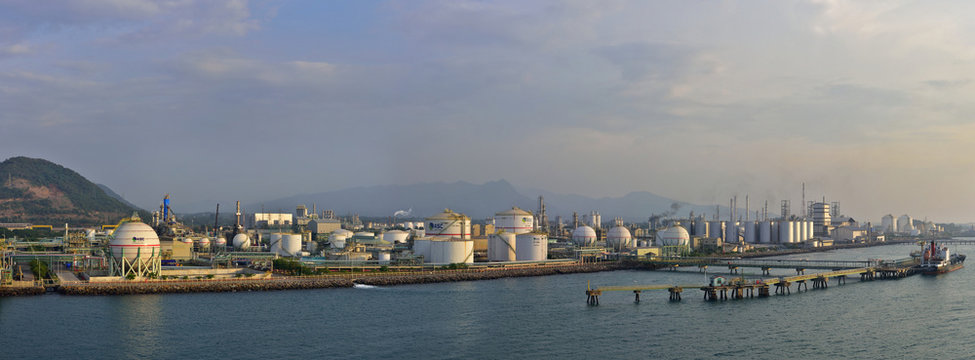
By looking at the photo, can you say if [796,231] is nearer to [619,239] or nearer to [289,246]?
[619,239]

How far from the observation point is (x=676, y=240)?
2913 inches

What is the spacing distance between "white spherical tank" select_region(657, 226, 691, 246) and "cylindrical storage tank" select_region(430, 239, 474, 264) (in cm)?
2950

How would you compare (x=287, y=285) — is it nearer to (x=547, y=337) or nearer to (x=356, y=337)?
(x=356, y=337)

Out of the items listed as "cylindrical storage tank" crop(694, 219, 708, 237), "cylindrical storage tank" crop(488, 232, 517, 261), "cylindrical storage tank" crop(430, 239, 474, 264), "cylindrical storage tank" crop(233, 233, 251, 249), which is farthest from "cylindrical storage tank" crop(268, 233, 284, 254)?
"cylindrical storage tank" crop(694, 219, 708, 237)

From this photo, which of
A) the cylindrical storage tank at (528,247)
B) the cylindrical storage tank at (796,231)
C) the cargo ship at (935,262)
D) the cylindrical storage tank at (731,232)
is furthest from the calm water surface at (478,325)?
the cylindrical storage tank at (796,231)

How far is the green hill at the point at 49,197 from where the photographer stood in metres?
127

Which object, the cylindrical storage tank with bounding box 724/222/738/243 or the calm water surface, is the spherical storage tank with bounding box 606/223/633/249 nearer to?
the cylindrical storage tank with bounding box 724/222/738/243

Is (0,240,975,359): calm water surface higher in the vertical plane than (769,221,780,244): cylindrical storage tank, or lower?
lower

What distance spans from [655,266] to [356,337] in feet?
128

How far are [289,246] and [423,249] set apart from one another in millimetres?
13106

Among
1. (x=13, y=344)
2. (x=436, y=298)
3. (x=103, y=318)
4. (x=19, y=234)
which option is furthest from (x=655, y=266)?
(x=19, y=234)

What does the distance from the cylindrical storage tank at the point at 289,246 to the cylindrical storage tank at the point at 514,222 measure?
16.7m

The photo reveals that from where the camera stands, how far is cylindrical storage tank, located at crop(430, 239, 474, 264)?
5175 centimetres

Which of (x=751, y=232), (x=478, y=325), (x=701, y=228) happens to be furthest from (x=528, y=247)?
(x=751, y=232)
